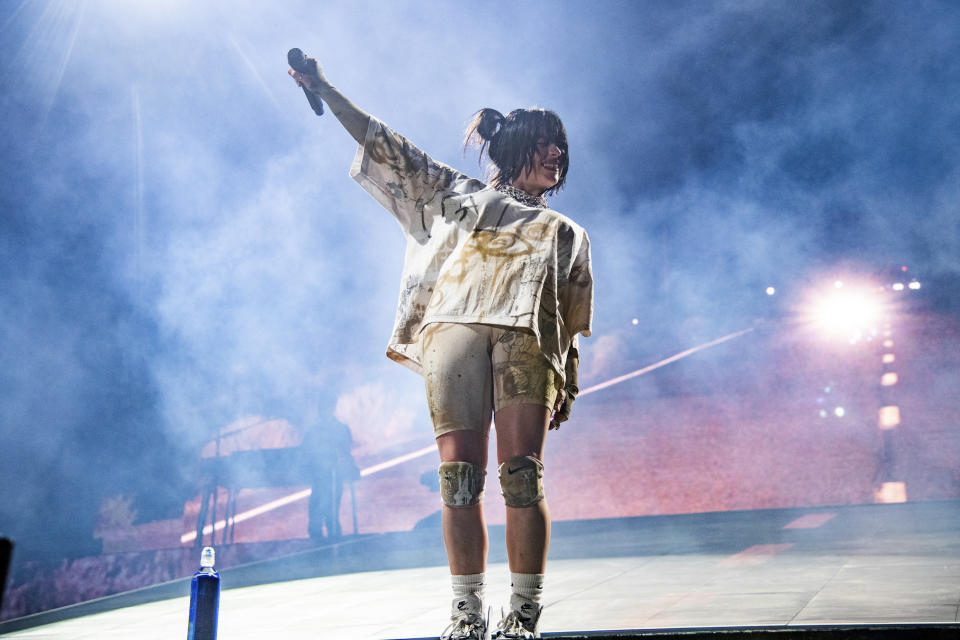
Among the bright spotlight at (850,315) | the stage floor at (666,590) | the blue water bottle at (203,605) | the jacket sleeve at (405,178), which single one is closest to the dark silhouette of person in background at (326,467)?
the stage floor at (666,590)

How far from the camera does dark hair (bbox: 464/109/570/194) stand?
5.35 feet

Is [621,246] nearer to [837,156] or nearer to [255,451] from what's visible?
[837,156]

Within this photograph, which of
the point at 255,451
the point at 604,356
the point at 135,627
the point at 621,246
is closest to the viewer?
the point at 135,627

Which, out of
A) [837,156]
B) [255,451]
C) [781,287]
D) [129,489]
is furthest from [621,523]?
[837,156]

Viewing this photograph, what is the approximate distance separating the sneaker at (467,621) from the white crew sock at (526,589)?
0.07 metres

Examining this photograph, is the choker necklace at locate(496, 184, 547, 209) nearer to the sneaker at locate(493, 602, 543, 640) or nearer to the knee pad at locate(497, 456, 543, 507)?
the knee pad at locate(497, 456, 543, 507)

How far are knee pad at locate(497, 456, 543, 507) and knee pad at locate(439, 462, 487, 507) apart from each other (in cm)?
5

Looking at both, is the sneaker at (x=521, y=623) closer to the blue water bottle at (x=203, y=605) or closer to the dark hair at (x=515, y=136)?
the blue water bottle at (x=203, y=605)

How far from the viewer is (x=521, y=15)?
18.1ft

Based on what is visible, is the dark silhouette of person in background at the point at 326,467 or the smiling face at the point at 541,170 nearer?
the smiling face at the point at 541,170

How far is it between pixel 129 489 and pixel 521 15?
4.81m

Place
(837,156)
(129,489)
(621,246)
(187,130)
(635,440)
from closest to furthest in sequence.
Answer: (187,130), (129,489), (837,156), (621,246), (635,440)

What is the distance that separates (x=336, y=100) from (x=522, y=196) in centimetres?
46

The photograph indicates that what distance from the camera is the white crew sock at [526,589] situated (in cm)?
134
